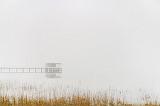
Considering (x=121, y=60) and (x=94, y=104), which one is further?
(x=121, y=60)

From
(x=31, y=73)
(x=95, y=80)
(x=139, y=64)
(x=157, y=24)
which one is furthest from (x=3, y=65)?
(x=157, y=24)

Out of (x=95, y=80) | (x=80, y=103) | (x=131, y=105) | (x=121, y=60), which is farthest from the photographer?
(x=121, y=60)

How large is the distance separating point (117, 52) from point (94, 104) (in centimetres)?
1841

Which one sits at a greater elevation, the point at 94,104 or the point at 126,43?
the point at 126,43

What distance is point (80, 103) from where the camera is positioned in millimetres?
10609

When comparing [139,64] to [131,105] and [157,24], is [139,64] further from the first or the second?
[131,105]

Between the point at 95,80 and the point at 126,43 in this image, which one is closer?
the point at 95,80

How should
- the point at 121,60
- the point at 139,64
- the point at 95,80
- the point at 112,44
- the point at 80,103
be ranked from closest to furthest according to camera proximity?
the point at 80,103, the point at 95,80, the point at 139,64, the point at 121,60, the point at 112,44

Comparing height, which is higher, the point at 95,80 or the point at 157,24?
the point at 157,24

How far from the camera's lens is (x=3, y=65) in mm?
24141

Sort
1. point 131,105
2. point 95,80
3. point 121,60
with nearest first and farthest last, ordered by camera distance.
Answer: point 131,105
point 95,80
point 121,60

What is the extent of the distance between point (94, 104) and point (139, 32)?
19.3 m

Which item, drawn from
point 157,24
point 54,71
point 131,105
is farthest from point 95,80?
point 131,105

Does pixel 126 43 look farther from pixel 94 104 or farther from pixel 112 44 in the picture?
pixel 94 104
